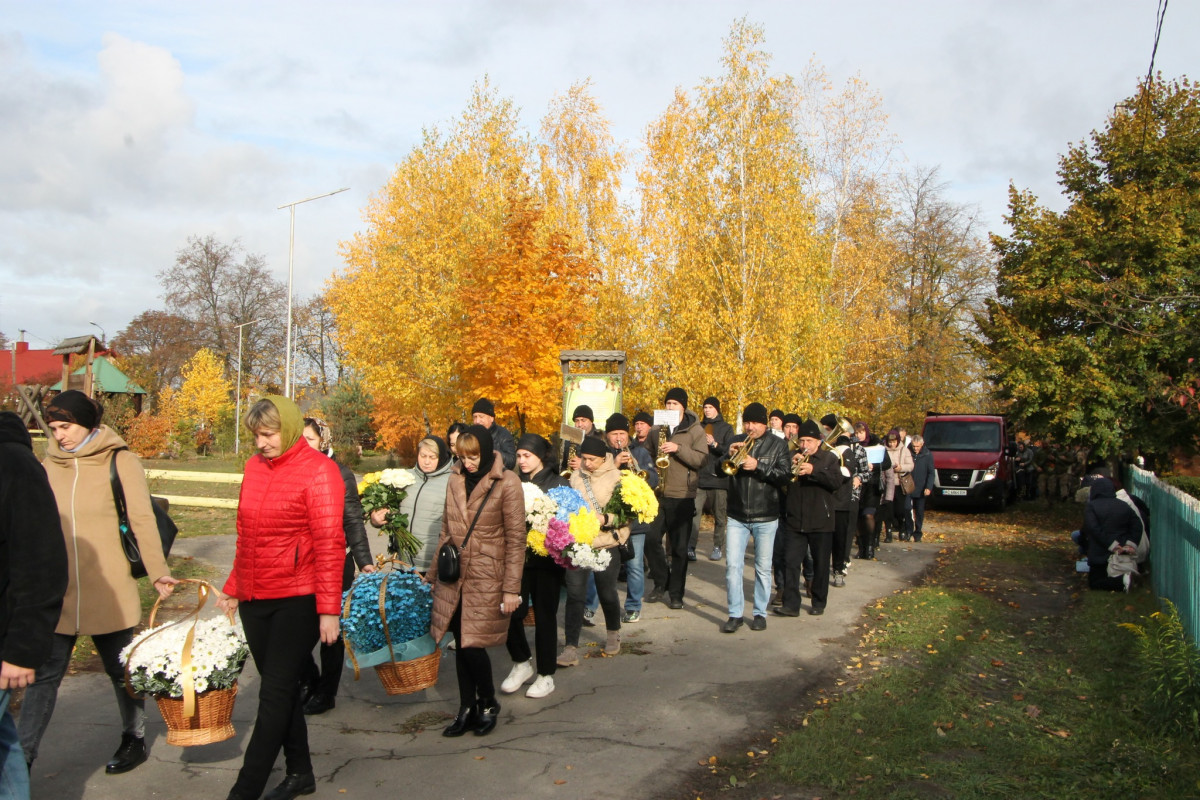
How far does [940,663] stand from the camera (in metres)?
7.95

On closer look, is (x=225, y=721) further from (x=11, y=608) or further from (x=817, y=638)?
(x=817, y=638)

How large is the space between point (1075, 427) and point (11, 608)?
2220 centimetres

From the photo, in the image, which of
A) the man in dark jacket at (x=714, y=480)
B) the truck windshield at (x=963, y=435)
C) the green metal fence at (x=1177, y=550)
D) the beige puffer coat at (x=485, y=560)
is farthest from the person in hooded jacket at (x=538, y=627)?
the truck windshield at (x=963, y=435)

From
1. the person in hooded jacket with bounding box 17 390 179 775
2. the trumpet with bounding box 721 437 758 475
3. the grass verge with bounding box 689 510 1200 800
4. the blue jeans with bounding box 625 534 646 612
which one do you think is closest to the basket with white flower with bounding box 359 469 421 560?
the person in hooded jacket with bounding box 17 390 179 775

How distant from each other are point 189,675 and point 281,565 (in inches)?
31.9

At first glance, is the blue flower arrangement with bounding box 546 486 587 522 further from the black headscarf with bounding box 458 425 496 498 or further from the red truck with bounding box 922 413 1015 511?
the red truck with bounding box 922 413 1015 511

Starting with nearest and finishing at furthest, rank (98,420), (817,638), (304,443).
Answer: (304,443) → (98,420) → (817,638)

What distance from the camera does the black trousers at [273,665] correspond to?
471cm

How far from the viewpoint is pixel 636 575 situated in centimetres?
955

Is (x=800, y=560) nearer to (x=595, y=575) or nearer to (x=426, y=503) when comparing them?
(x=595, y=575)

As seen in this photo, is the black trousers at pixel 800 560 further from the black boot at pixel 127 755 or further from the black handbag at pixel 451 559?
the black boot at pixel 127 755

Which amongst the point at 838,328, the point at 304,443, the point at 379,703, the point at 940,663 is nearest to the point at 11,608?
the point at 304,443

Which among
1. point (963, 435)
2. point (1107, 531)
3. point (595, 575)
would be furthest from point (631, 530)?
point (963, 435)

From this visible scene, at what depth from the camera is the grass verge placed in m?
5.23
